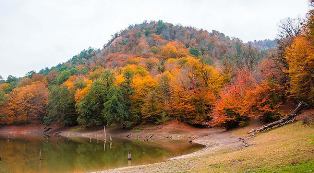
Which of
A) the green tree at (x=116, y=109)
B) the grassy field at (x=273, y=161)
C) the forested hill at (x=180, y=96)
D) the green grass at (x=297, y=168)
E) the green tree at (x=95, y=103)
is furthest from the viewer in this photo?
the green tree at (x=95, y=103)

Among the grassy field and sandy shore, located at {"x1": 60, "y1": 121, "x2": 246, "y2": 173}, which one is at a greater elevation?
the grassy field

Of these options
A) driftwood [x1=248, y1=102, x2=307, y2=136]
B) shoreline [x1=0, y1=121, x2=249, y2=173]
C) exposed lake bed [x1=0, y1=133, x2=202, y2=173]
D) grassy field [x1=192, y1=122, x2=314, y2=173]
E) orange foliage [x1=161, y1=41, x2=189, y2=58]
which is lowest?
exposed lake bed [x1=0, y1=133, x2=202, y2=173]

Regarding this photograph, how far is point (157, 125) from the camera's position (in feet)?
299

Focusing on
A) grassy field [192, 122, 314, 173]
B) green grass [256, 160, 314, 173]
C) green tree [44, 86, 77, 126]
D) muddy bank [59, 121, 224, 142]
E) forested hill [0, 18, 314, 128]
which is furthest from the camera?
green tree [44, 86, 77, 126]

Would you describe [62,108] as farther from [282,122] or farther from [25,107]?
[282,122]

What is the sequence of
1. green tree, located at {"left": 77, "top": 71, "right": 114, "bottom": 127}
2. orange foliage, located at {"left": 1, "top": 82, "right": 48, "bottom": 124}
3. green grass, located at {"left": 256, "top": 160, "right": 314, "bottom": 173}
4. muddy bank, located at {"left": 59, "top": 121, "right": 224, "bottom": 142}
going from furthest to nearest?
orange foliage, located at {"left": 1, "top": 82, "right": 48, "bottom": 124} < green tree, located at {"left": 77, "top": 71, "right": 114, "bottom": 127} < muddy bank, located at {"left": 59, "top": 121, "right": 224, "bottom": 142} < green grass, located at {"left": 256, "top": 160, "right": 314, "bottom": 173}

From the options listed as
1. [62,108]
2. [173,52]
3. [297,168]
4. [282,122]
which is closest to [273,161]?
[297,168]

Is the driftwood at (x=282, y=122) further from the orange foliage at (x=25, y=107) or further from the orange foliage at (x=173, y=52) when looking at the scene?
the orange foliage at (x=173, y=52)

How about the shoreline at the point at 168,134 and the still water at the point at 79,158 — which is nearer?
the still water at the point at 79,158

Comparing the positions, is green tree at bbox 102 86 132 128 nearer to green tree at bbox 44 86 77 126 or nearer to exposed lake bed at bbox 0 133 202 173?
green tree at bbox 44 86 77 126

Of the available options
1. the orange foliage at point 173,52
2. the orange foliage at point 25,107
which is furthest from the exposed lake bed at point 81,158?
the orange foliage at point 173,52

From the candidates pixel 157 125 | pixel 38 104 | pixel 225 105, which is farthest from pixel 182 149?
pixel 38 104

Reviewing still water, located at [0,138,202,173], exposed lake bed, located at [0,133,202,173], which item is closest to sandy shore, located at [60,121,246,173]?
exposed lake bed, located at [0,133,202,173]

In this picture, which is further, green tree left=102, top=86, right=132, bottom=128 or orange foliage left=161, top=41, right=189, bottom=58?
orange foliage left=161, top=41, right=189, bottom=58
